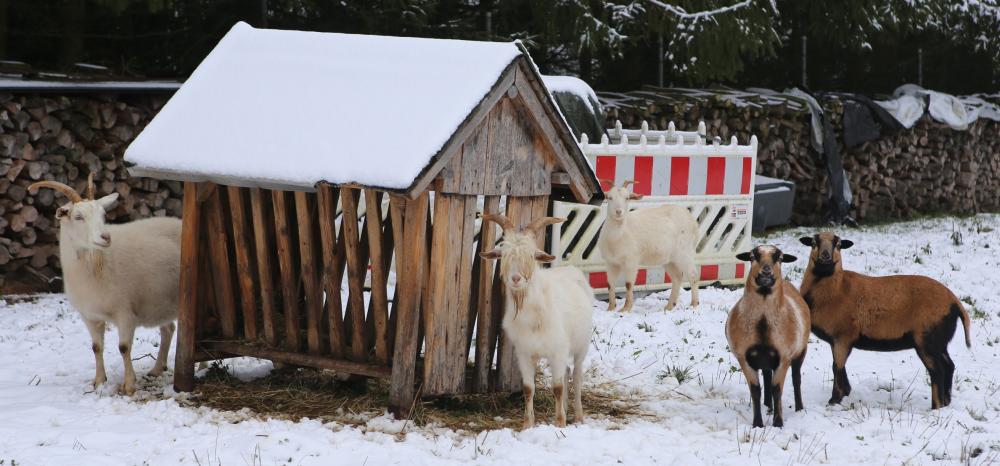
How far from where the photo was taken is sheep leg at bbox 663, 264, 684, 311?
9.59 metres

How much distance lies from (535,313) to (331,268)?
1.32 meters

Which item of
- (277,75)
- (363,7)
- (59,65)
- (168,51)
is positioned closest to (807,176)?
(363,7)

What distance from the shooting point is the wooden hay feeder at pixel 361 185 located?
5.93 m

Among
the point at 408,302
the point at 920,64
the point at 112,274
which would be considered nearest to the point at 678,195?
the point at 408,302

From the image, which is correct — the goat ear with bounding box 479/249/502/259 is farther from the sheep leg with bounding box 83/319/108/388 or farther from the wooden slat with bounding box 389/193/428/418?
the sheep leg with bounding box 83/319/108/388

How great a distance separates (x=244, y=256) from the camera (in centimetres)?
684

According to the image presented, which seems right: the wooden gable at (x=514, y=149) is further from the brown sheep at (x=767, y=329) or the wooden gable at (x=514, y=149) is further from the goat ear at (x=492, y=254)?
the brown sheep at (x=767, y=329)

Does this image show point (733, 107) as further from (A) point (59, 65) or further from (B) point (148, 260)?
(B) point (148, 260)

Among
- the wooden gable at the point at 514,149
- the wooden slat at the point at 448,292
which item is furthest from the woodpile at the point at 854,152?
the wooden slat at the point at 448,292

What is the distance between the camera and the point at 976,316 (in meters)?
9.22

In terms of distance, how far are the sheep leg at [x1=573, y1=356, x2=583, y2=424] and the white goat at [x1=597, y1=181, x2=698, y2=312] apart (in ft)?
10.3

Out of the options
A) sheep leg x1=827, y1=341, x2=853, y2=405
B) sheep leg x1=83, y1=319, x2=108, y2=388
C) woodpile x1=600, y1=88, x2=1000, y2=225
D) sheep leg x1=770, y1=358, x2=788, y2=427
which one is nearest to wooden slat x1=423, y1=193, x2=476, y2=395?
sheep leg x1=770, y1=358, x2=788, y2=427

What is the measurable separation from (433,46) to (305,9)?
278 inches

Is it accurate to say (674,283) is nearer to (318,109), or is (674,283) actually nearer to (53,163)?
(318,109)
